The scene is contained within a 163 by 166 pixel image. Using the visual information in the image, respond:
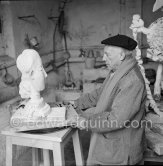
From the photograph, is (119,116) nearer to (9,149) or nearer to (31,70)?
(31,70)

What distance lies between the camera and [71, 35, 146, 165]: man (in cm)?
154

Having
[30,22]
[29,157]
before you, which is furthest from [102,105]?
[30,22]

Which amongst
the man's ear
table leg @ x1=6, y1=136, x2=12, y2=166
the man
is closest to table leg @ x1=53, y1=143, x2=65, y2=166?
the man

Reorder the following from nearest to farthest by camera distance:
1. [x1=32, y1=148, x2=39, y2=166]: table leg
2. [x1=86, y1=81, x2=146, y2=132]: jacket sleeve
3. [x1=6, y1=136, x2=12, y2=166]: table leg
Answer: [x1=86, y1=81, x2=146, y2=132]: jacket sleeve < [x1=6, y1=136, x2=12, y2=166]: table leg < [x1=32, y1=148, x2=39, y2=166]: table leg

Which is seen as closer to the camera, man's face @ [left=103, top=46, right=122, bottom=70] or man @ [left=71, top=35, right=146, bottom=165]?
man @ [left=71, top=35, right=146, bottom=165]

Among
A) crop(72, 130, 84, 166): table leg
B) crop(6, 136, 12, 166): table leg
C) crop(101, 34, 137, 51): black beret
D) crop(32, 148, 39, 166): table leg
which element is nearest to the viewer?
crop(101, 34, 137, 51): black beret

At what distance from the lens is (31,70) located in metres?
1.68

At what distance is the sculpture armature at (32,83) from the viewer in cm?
166

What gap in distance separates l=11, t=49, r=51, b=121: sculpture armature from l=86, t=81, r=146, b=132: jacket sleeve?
15.9 inches

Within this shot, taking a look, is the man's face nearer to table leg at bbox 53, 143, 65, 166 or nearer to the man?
the man

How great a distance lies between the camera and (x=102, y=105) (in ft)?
5.53

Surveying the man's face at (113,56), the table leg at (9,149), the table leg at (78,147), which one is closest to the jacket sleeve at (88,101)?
the table leg at (78,147)

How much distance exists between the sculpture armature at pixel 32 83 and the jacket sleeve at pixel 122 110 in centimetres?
40

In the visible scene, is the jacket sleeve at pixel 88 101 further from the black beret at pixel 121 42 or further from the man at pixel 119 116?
the black beret at pixel 121 42
